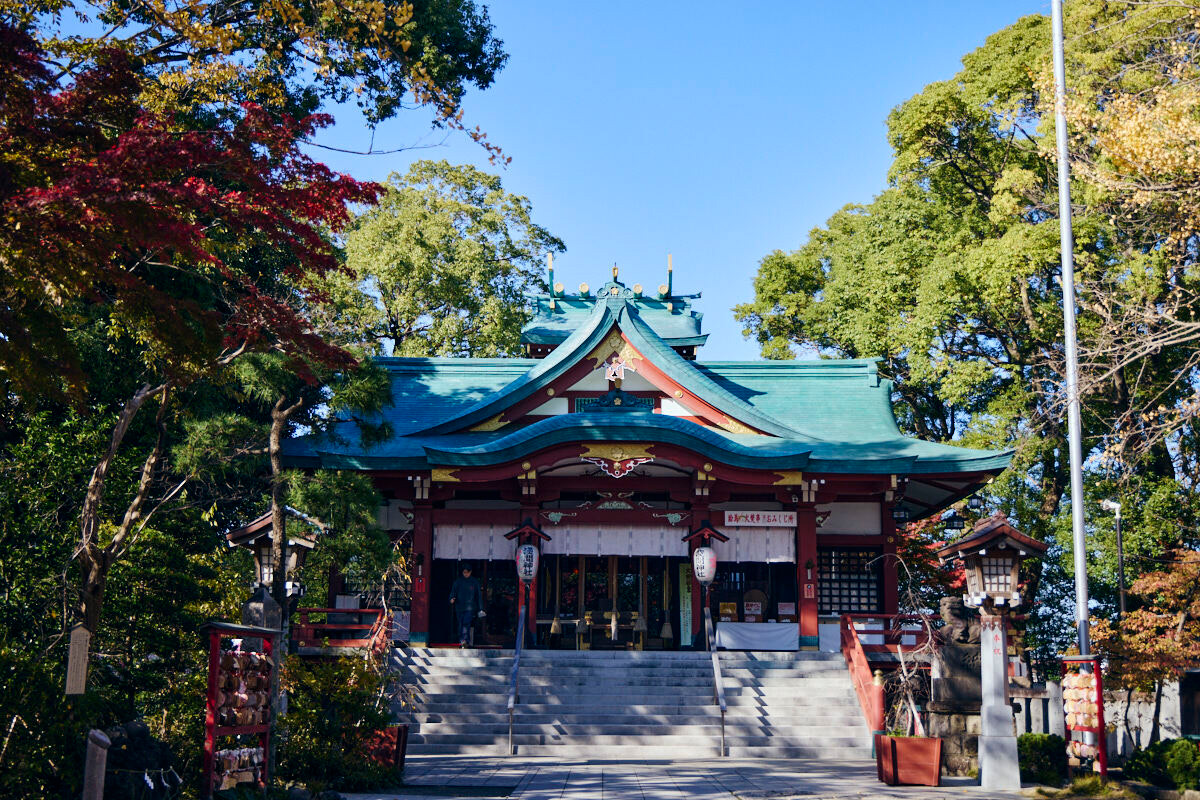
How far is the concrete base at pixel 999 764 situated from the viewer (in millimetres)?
12406

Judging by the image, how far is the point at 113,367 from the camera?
55.1 ft

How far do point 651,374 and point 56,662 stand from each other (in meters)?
13.0

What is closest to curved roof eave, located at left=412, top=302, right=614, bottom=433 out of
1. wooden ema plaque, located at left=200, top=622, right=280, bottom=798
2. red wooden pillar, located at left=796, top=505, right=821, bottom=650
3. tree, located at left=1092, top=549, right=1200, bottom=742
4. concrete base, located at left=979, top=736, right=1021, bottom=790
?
red wooden pillar, located at left=796, top=505, right=821, bottom=650

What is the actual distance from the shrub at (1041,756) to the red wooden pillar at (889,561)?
7.81 metres

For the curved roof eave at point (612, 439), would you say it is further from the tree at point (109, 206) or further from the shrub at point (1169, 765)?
the tree at point (109, 206)

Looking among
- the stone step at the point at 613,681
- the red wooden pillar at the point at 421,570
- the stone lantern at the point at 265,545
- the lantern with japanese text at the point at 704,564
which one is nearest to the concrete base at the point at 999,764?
the stone step at the point at 613,681

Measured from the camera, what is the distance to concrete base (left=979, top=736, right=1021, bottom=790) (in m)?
12.4

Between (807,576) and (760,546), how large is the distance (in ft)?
3.80

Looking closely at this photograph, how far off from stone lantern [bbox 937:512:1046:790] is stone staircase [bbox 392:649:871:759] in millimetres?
3656

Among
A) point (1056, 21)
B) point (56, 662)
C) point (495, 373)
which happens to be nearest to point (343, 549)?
point (56, 662)

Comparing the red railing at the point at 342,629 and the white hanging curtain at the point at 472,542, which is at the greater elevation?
the white hanging curtain at the point at 472,542

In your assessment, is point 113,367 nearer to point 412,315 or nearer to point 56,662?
point 56,662

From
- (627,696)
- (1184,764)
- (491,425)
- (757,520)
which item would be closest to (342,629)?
(627,696)

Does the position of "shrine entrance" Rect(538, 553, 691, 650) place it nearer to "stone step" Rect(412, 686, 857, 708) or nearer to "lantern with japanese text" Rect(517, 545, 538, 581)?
"lantern with japanese text" Rect(517, 545, 538, 581)
